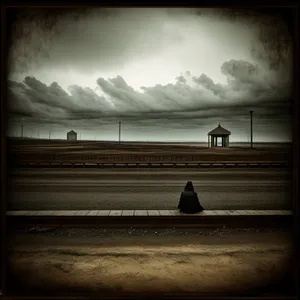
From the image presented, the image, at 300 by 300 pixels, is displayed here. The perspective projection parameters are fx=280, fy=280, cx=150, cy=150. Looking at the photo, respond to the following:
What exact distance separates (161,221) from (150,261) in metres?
1.08

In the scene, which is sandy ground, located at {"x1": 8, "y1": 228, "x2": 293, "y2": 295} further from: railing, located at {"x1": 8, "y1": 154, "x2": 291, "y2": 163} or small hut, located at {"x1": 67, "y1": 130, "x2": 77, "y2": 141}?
railing, located at {"x1": 8, "y1": 154, "x2": 291, "y2": 163}

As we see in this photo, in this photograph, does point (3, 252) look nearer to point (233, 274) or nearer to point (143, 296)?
point (143, 296)

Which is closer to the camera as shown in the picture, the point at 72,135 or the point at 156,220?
the point at 156,220

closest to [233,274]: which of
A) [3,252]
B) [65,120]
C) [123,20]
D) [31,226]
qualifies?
[3,252]

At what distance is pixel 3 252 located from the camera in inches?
92.4

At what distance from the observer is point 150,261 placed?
328cm

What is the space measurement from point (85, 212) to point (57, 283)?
1.81 metres

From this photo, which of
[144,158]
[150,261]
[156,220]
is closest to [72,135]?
[156,220]

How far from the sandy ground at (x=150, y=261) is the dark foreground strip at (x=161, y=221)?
4.1 inches

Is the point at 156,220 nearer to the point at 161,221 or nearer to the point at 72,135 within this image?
the point at 161,221

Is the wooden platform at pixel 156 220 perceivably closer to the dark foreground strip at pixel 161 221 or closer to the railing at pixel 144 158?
the dark foreground strip at pixel 161 221

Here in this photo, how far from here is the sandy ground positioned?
2.78m

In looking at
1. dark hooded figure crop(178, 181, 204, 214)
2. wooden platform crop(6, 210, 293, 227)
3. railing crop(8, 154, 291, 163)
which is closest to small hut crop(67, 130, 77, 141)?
wooden platform crop(6, 210, 293, 227)

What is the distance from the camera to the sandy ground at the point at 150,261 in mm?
2777
